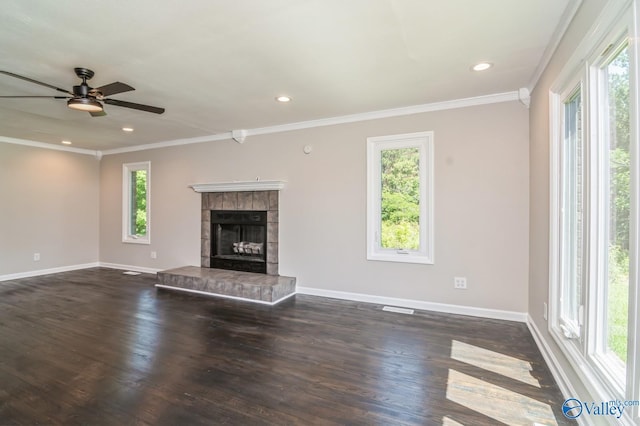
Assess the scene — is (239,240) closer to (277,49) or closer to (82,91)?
(82,91)

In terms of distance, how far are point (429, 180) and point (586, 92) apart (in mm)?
2010

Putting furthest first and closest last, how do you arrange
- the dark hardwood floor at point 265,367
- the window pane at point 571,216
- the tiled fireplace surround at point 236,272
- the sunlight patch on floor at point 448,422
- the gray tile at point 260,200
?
the gray tile at point 260,200 → the tiled fireplace surround at point 236,272 → the window pane at point 571,216 → the dark hardwood floor at point 265,367 → the sunlight patch on floor at point 448,422

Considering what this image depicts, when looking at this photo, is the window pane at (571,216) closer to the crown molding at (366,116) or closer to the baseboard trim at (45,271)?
the crown molding at (366,116)

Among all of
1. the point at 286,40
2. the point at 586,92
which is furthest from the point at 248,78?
the point at 586,92

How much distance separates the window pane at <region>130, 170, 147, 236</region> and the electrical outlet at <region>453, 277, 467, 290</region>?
5.58 meters

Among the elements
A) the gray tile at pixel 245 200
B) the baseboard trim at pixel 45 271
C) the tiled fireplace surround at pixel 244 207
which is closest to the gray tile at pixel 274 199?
the tiled fireplace surround at pixel 244 207

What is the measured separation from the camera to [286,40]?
2.27 meters

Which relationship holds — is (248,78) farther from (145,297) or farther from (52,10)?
(145,297)

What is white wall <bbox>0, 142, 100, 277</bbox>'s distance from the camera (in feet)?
17.6

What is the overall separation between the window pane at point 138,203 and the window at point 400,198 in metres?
4.57

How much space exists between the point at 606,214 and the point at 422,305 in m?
2.44

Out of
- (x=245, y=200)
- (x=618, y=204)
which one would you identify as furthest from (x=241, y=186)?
(x=618, y=204)

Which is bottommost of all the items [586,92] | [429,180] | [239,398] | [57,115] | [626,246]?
[239,398]

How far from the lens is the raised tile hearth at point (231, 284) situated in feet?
13.6
